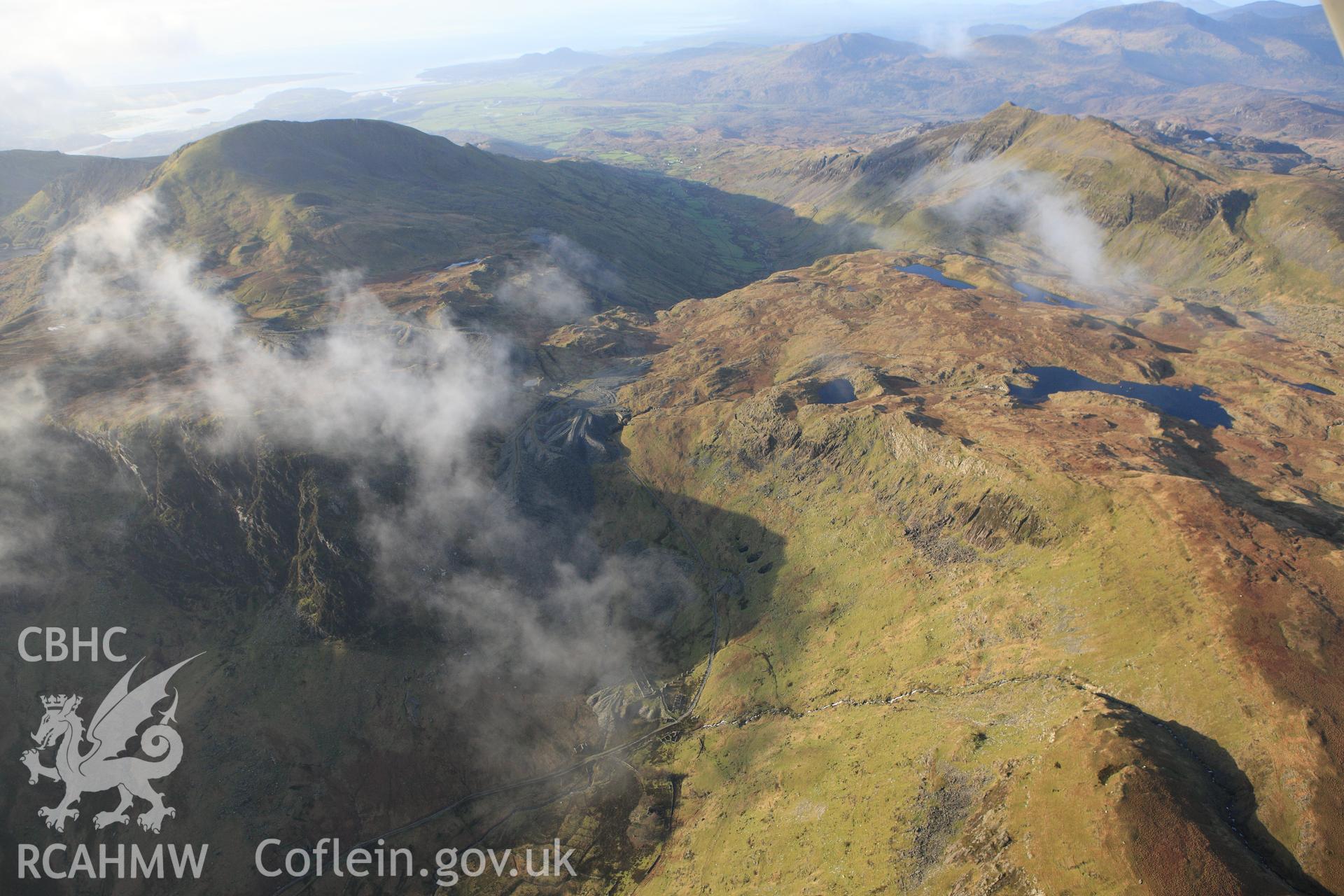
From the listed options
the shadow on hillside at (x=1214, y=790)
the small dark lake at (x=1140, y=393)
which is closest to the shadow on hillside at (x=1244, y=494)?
the small dark lake at (x=1140, y=393)

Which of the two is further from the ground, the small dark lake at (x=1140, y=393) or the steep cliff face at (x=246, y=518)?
the small dark lake at (x=1140, y=393)

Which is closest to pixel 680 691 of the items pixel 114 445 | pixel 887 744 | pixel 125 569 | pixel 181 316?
pixel 887 744

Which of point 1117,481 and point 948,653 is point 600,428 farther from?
point 1117,481

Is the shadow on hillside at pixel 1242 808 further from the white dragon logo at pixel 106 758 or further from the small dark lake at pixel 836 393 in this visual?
the white dragon logo at pixel 106 758

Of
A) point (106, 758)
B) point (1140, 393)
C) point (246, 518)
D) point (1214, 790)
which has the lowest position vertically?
point (106, 758)

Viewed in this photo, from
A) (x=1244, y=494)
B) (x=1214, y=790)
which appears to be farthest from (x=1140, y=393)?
(x=1214, y=790)

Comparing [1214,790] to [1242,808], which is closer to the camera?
[1242,808]

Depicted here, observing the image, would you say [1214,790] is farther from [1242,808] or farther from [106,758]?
[106,758]
